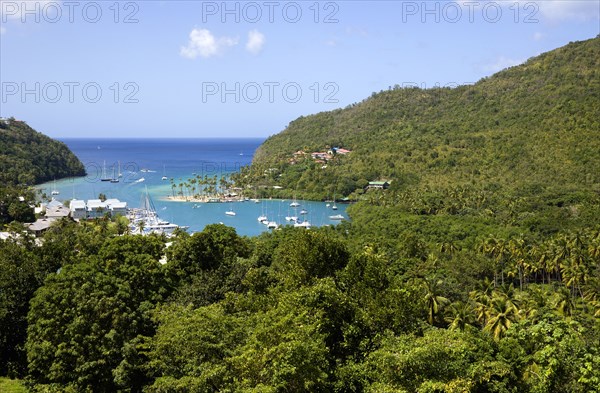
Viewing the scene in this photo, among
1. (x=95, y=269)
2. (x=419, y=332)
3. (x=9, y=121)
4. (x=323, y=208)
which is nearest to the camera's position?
(x=419, y=332)

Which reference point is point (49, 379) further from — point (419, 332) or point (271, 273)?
point (419, 332)

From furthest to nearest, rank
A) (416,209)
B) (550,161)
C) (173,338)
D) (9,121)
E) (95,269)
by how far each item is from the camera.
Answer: (9,121) < (550,161) < (416,209) < (95,269) < (173,338)

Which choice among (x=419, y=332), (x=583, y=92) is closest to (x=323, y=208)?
(x=583, y=92)

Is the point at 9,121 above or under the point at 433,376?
above

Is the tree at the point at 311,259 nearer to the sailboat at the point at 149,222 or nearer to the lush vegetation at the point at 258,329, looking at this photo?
the lush vegetation at the point at 258,329

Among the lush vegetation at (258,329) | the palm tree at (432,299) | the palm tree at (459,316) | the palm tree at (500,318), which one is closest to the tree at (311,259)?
the lush vegetation at (258,329)

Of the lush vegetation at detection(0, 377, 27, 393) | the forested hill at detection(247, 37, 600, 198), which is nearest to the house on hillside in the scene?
the forested hill at detection(247, 37, 600, 198)
